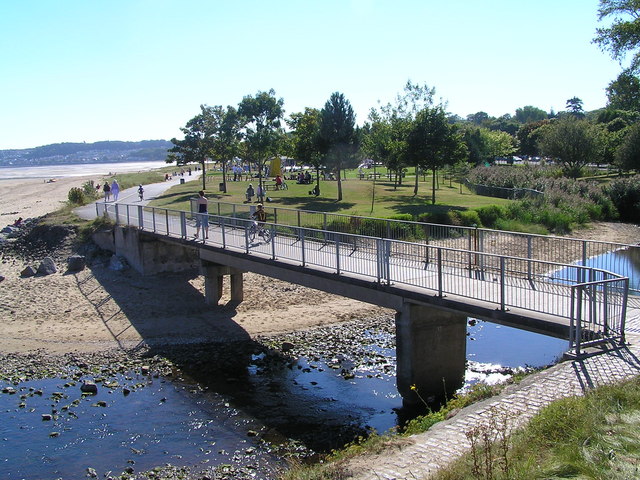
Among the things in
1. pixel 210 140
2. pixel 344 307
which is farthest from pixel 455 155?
pixel 344 307

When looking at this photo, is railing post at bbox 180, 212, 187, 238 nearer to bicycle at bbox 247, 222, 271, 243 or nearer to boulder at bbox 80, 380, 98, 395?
bicycle at bbox 247, 222, 271, 243

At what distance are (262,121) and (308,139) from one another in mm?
3569

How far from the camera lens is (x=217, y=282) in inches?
939

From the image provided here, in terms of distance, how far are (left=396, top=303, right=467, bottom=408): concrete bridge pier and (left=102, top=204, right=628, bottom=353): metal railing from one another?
85 centimetres

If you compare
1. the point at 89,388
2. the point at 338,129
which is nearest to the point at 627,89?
the point at 338,129

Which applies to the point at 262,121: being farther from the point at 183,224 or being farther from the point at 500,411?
the point at 500,411

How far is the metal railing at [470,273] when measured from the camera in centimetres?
1046

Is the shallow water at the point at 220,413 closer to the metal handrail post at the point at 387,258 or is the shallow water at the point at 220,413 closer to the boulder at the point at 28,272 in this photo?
the metal handrail post at the point at 387,258

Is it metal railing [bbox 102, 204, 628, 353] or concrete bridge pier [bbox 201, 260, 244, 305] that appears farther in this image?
concrete bridge pier [bbox 201, 260, 244, 305]

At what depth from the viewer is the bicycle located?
20453 mm

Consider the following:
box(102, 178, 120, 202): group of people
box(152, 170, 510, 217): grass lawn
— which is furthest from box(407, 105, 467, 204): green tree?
box(102, 178, 120, 202): group of people

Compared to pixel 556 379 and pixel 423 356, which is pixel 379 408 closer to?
pixel 423 356

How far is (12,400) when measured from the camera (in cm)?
1580

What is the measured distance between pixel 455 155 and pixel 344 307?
22046 millimetres
